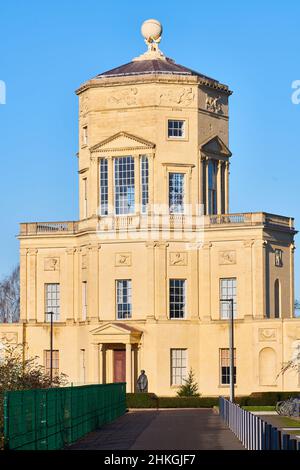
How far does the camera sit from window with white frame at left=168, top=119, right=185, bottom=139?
307ft

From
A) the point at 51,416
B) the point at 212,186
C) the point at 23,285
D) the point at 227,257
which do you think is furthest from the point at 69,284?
the point at 51,416

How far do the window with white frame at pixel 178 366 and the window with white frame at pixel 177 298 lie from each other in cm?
244

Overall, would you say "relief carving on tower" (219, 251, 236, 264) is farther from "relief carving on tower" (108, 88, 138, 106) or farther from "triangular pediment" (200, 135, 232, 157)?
"relief carving on tower" (108, 88, 138, 106)

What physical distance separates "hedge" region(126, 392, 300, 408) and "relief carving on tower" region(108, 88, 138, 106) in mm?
20111

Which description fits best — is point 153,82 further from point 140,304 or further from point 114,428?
point 114,428

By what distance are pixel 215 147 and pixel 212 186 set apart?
2.67 meters

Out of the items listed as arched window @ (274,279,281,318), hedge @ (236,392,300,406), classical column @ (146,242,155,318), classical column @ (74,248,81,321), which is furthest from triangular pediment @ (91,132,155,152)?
hedge @ (236,392,300,406)

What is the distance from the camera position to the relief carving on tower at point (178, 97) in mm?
92938

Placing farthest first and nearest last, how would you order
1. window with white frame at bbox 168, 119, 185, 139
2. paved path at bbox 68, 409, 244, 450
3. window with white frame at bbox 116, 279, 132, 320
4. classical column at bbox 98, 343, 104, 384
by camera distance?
window with white frame at bbox 168, 119, 185, 139 → window with white frame at bbox 116, 279, 132, 320 → classical column at bbox 98, 343, 104, 384 → paved path at bbox 68, 409, 244, 450

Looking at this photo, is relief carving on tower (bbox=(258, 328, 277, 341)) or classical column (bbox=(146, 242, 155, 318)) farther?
classical column (bbox=(146, 242, 155, 318))

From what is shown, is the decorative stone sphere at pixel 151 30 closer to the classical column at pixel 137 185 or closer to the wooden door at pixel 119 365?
the classical column at pixel 137 185

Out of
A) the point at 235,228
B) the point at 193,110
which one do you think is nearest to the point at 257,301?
the point at 235,228

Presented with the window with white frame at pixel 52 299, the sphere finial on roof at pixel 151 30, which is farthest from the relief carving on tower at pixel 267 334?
the sphere finial on roof at pixel 151 30
